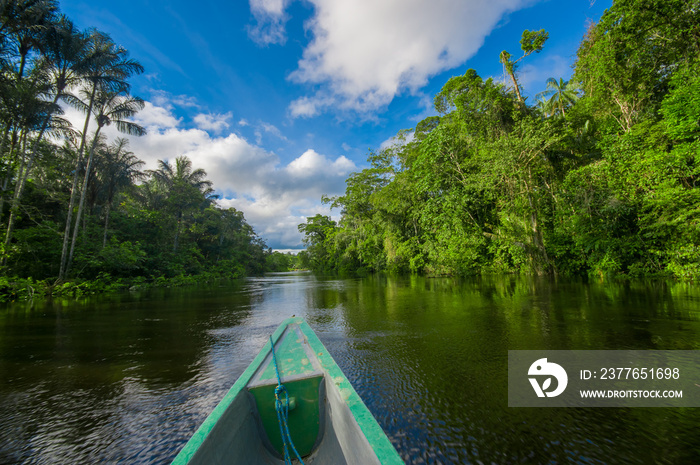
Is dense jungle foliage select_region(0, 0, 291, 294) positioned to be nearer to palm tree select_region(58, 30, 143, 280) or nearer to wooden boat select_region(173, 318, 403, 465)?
palm tree select_region(58, 30, 143, 280)

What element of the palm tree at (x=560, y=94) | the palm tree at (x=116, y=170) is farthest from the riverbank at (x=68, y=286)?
the palm tree at (x=560, y=94)

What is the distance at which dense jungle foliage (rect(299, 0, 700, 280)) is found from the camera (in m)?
8.68

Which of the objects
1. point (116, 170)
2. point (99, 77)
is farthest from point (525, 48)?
point (116, 170)

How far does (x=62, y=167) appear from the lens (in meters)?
16.5

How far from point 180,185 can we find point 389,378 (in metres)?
28.3

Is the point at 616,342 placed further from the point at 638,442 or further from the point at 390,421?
the point at 390,421

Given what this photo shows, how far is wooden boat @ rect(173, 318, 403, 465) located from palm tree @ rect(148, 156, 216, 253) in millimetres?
25126

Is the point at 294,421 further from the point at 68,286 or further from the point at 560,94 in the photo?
the point at 560,94

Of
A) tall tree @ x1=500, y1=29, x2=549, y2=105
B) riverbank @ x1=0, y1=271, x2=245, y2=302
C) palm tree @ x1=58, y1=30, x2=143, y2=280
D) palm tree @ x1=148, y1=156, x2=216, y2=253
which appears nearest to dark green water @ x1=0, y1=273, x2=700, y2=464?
riverbank @ x1=0, y1=271, x2=245, y2=302

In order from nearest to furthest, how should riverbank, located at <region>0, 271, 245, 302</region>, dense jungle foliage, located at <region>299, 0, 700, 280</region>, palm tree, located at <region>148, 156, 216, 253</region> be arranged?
dense jungle foliage, located at <region>299, 0, 700, 280</region>, riverbank, located at <region>0, 271, 245, 302</region>, palm tree, located at <region>148, 156, 216, 253</region>

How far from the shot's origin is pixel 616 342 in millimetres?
3654

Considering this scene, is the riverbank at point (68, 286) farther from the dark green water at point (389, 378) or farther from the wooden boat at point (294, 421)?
the wooden boat at point (294, 421)

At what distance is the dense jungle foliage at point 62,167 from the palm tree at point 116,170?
0.22 ft

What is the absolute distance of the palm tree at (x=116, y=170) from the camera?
59.0 ft
